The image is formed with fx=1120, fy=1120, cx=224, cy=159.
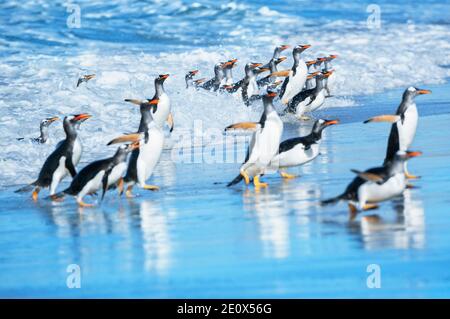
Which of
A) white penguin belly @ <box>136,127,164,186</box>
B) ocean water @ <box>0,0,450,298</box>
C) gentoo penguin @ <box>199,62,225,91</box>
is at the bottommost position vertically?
ocean water @ <box>0,0,450,298</box>

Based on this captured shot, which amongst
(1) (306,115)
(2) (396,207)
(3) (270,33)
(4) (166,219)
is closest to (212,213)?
(4) (166,219)

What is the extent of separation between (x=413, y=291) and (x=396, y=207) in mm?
2082

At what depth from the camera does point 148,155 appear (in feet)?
31.6

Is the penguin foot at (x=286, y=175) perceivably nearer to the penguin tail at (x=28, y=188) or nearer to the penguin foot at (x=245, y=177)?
the penguin foot at (x=245, y=177)

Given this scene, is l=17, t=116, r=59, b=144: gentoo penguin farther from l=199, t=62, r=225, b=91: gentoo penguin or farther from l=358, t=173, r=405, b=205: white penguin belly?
l=358, t=173, r=405, b=205: white penguin belly

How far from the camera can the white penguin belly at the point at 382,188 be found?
7.61 m

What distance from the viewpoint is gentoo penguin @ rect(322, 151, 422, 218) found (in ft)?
25.0

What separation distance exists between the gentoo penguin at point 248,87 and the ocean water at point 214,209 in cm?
20

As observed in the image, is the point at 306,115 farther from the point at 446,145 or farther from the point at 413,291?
the point at 413,291

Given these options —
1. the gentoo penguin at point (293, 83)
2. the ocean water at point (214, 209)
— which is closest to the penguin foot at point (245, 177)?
the ocean water at point (214, 209)

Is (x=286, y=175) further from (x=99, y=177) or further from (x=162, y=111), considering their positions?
(x=162, y=111)

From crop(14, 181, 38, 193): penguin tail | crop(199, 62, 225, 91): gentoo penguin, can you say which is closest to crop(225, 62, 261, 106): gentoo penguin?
crop(199, 62, 225, 91): gentoo penguin

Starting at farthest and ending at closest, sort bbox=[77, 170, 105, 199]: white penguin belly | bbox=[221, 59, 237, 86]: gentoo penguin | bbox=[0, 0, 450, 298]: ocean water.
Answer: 1. bbox=[221, 59, 237, 86]: gentoo penguin
2. bbox=[77, 170, 105, 199]: white penguin belly
3. bbox=[0, 0, 450, 298]: ocean water

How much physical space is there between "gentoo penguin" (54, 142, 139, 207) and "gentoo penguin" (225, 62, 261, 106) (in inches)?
298
